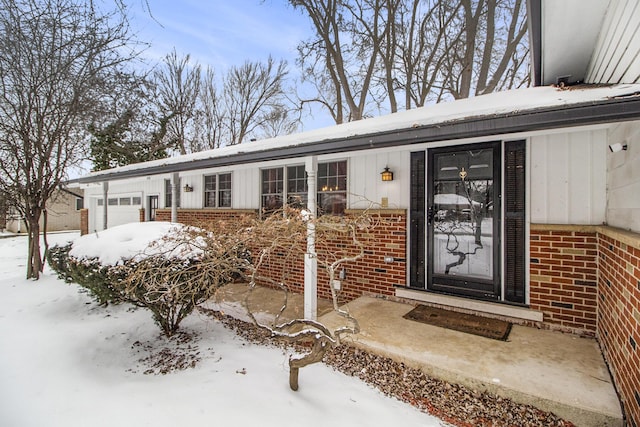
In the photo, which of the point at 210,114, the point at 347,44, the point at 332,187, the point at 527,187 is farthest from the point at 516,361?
the point at 210,114

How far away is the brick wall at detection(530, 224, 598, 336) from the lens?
12.0 feet

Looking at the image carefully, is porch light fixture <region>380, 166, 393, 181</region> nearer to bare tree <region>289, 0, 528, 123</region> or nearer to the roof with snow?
the roof with snow

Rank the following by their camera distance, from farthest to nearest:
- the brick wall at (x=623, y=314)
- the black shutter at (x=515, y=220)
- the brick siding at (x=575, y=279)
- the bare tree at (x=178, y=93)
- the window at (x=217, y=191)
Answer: the bare tree at (x=178, y=93), the window at (x=217, y=191), the black shutter at (x=515, y=220), the brick siding at (x=575, y=279), the brick wall at (x=623, y=314)

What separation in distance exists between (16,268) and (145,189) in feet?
12.8

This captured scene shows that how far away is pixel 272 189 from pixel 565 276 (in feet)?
17.1

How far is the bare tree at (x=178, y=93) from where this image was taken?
18219 millimetres

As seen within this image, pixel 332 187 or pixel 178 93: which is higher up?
pixel 178 93

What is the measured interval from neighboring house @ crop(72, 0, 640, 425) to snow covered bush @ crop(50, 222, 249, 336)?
1631mm

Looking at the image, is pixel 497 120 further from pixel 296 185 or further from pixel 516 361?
pixel 296 185

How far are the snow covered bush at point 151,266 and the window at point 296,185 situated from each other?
2.55 metres

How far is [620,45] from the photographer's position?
2.74 meters

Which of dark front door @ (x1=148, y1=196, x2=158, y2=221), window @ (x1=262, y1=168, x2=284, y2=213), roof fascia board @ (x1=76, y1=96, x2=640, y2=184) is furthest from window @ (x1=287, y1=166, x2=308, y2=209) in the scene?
dark front door @ (x1=148, y1=196, x2=158, y2=221)

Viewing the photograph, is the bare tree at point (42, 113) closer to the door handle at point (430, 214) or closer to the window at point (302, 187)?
the window at point (302, 187)

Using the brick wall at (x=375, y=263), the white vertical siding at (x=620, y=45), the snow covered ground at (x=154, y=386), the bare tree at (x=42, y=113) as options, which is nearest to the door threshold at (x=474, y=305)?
the brick wall at (x=375, y=263)
